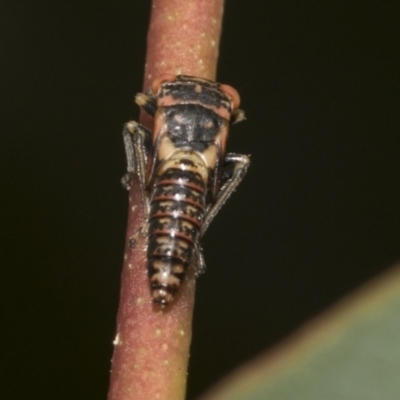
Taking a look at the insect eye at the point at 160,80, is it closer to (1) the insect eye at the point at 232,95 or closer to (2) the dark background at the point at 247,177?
(1) the insect eye at the point at 232,95

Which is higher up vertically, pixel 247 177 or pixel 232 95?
pixel 247 177

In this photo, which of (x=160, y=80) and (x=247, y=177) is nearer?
(x=160, y=80)

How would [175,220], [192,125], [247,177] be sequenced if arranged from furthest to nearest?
1. [247,177]
2. [192,125]
3. [175,220]

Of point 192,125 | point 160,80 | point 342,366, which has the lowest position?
point 342,366

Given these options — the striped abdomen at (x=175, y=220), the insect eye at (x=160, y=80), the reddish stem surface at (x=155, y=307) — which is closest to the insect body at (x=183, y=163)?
the striped abdomen at (x=175, y=220)

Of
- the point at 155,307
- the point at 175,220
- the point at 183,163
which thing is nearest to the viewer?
the point at 155,307

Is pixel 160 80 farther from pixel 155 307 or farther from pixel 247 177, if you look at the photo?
pixel 247 177

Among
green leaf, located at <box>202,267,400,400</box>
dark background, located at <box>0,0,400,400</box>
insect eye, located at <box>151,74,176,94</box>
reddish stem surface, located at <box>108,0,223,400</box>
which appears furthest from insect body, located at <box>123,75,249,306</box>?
dark background, located at <box>0,0,400,400</box>

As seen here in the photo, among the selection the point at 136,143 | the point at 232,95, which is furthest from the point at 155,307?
the point at 232,95

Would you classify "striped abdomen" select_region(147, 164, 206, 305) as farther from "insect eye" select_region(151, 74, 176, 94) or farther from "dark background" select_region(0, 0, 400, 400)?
"dark background" select_region(0, 0, 400, 400)
